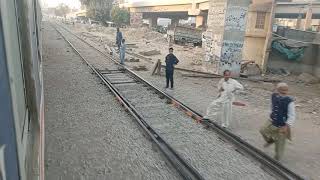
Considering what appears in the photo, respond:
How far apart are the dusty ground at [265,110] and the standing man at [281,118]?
1.79 ft

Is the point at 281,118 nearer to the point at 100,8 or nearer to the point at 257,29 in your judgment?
the point at 257,29

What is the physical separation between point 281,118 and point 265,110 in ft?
15.2

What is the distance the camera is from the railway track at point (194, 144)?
6090mm

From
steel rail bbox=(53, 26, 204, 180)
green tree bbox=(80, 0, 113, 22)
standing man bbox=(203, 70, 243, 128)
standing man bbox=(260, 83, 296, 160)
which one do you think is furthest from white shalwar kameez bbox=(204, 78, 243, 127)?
green tree bbox=(80, 0, 113, 22)

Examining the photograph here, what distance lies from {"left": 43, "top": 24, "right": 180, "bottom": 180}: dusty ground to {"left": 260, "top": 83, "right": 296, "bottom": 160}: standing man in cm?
235

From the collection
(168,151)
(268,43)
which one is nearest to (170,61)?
(168,151)

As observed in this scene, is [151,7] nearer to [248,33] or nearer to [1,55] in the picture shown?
[248,33]

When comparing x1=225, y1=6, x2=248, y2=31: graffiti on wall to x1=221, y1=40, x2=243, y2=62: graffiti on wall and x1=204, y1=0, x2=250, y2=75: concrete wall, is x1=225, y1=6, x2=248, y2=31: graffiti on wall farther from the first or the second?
x1=221, y1=40, x2=243, y2=62: graffiti on wall

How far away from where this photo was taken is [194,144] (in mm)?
7348

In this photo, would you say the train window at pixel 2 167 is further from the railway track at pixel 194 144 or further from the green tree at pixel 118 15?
the green tree at pixel 118 15

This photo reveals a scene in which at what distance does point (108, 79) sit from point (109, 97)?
10.5 ft

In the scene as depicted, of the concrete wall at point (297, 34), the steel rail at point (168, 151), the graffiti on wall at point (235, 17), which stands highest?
the graffiti on wall at point (235, 17)

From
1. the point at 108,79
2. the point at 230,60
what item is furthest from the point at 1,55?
the point at 230,60

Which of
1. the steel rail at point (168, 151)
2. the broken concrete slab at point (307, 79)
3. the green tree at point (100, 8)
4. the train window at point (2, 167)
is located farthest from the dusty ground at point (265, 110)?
the green tree at point (100, 8)
